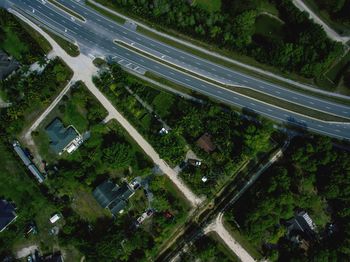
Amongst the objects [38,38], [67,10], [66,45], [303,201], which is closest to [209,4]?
[67,10]

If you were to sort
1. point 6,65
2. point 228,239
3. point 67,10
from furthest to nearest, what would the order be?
point 67,10 → point 6,65 → point 228,239

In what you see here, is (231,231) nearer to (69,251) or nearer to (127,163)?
(127,163)

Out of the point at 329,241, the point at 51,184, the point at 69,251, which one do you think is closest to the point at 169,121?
the point at 51,184

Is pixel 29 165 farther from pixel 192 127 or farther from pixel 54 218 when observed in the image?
pixel 192 127

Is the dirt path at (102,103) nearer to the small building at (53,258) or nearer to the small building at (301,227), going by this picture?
the small building at (301,227)

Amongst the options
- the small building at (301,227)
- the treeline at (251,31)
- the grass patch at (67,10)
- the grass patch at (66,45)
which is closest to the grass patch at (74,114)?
Result: the grass patch at (66,45)
